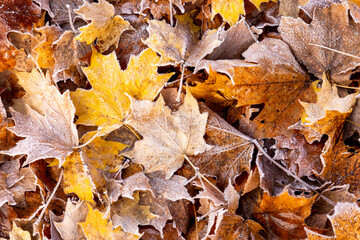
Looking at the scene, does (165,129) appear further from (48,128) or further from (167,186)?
(48,128)

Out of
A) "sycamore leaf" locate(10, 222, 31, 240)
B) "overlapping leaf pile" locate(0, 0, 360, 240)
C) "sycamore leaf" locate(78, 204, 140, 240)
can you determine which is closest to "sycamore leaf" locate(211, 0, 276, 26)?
"overlapping leaf pile" locate(0, 0, 360, 240)

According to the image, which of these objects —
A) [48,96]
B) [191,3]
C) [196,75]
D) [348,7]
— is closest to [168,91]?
[196,75]

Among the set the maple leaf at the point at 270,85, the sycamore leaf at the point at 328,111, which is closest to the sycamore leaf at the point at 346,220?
the sycamore leaf at the point at 328,111

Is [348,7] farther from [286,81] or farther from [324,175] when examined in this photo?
[324,175]

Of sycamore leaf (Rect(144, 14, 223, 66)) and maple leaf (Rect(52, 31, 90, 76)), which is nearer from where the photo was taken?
sycamore leaf (Rect(144, 14, 223, 66))

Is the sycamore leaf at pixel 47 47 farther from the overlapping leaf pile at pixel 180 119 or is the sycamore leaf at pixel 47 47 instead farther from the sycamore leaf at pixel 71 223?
the sycamore leaf at pixel 71 223

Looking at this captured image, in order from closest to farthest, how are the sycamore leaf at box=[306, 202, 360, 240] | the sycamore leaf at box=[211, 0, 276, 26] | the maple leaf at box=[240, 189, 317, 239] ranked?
the sycamore leaf at box=[306, 202, 360, 240] → the maple leaf at box=[240, 189, 317, 239] → the sycamore leaf at box=[211, 0, 276, 26]

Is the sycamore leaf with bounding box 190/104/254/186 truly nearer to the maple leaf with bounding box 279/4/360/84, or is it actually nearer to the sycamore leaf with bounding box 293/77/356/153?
the sycamore leaf with bounding box 293/77/356/153
